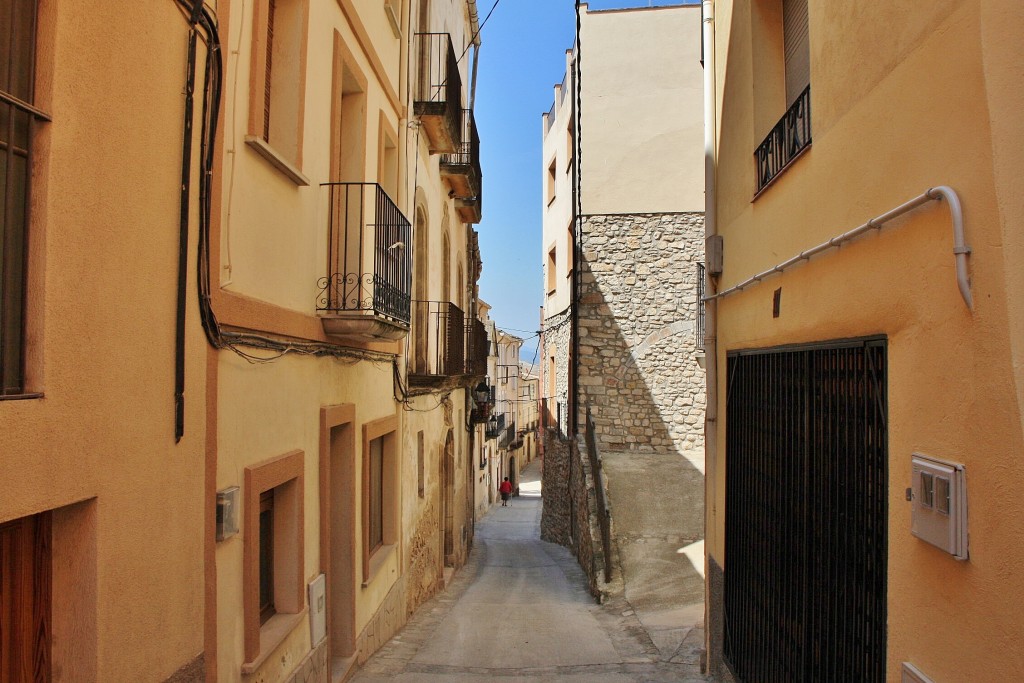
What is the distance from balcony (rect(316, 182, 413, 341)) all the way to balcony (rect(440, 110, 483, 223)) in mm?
5911

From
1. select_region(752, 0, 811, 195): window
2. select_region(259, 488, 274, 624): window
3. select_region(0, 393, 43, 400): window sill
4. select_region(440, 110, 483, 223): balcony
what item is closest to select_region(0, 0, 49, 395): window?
select_region(0, 393, 43, 400): window sill

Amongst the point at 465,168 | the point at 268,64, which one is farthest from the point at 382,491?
the point at 465,168

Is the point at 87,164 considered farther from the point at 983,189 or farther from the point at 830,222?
the point at 830,222

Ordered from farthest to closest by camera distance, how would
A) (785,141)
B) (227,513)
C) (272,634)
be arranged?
(785,141), (272,634), (227,513)

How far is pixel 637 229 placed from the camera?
49.9ft

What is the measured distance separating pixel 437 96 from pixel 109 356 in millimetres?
8901

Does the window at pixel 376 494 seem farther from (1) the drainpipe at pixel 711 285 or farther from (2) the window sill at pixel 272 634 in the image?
(1) the drainpipe at pixel 711 285

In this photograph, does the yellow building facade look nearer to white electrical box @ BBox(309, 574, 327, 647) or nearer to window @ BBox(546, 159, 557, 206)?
white electrical box @ BBox(309, 574, 327, 647)

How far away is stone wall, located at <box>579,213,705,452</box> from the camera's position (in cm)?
1463

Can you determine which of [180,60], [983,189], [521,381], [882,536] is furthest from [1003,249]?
[521,381]

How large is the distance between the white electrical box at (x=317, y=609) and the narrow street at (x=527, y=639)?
3.39 feet

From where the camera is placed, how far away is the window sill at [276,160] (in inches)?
178

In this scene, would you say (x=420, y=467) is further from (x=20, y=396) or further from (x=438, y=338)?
(x=20, y=396)

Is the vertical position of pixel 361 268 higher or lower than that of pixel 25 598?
higher
